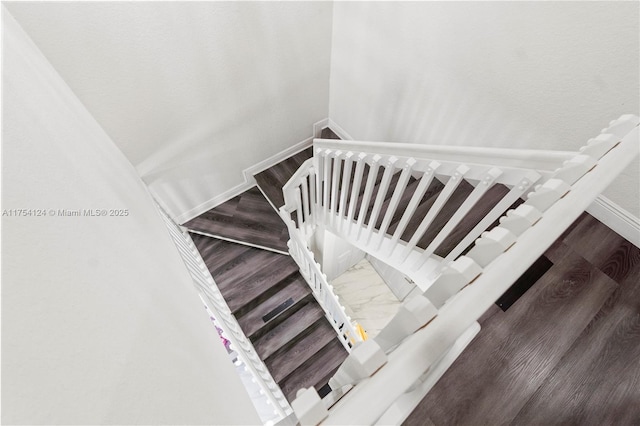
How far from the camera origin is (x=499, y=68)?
1688mm

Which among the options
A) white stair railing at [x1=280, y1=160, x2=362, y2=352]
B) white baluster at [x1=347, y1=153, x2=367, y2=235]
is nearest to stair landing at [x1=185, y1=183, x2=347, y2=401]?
white stair railing at [x1=280, y1=160, x2=362, y2=352]

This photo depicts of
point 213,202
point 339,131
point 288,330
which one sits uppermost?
point 213,202

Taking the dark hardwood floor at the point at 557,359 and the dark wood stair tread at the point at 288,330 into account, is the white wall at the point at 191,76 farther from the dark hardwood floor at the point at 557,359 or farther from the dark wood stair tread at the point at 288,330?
the dark hardwood floor at the point at 557,359

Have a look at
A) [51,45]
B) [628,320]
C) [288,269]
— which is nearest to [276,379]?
[288,269]

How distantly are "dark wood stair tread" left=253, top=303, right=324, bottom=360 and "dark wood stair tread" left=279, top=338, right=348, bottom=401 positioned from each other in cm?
27

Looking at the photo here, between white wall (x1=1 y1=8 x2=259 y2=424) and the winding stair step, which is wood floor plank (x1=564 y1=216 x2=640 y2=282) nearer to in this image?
white wall (x1=1 y1=8 x2=259 y2=424)

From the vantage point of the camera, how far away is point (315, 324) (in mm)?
2906

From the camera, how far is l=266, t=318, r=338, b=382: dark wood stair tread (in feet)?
8.79

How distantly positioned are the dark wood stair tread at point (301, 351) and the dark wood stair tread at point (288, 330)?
7 cm

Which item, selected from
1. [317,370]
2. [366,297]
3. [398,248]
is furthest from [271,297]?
[366,297]

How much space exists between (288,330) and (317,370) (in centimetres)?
46

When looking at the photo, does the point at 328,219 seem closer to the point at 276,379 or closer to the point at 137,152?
the point at 276,379

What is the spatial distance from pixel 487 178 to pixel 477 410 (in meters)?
0.88

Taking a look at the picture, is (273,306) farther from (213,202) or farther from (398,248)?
(398,248)
